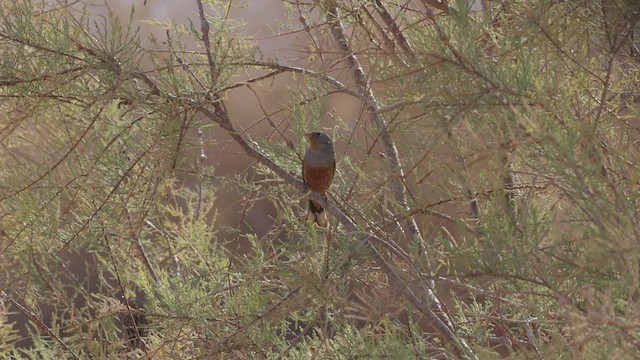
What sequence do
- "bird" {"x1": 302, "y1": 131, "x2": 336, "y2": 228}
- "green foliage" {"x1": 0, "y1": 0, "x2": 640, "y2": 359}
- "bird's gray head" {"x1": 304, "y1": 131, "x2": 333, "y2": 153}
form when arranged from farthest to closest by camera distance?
"bird's gray head" {"x1": 304, "y1": 131, "x2": 333, "y2": 153}
"bird" {"x1": 302, "y1": 131, "x2": 336, "y2": 228}
"green foliage" {"x1": 0, "y1": 0, "x2": 640, "y2": 359}

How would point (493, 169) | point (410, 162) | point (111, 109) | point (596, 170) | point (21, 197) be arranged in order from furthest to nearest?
1. point (111, 109)
2. point (21, 197)
3. point (410, 162)
4. point (493, 169)
5. point (596, 170)

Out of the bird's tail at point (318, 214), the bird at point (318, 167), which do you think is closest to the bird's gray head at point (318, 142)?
the bird at point (318, 167)

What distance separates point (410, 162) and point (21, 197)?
134cm

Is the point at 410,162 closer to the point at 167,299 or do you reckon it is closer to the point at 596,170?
the point at 596,170

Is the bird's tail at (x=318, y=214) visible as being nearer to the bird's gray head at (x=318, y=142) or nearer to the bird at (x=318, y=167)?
the bird at (x=318, y=167)

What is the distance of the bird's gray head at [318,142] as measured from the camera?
3023 millimetres

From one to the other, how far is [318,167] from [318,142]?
120 millimetres

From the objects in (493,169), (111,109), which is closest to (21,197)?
(111,109)

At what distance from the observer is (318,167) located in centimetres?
296

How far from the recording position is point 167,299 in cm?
293

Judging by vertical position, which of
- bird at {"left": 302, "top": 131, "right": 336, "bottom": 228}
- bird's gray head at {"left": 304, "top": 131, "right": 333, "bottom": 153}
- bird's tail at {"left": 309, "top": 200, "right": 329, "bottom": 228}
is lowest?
bird's tail at {"left": 309, "top": 200, "right": 329, "bottom": 228}

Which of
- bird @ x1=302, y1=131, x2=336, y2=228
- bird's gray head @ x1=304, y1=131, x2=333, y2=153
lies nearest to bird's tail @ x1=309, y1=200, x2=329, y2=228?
bird @ x1=302, y1=131, x2=336, y2=228

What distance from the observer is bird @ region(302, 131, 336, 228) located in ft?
9.47

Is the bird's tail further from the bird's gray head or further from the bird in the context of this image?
the bird's gray head
